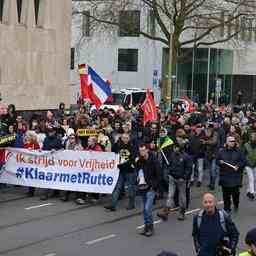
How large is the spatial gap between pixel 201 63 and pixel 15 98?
33082 mm

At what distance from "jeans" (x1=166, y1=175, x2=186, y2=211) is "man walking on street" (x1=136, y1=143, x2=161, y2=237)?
102cm

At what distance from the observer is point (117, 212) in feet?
49.3

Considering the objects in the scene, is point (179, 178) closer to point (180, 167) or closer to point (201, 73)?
point (180, 167)

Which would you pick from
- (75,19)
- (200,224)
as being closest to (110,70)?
(75,19)

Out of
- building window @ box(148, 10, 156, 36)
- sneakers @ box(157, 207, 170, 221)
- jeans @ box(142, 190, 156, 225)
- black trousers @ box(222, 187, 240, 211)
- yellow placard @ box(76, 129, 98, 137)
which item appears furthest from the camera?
building window @ box(148, 10, 156, 36)

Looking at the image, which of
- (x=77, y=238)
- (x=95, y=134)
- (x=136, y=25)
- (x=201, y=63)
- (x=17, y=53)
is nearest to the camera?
(x=77, y=238)

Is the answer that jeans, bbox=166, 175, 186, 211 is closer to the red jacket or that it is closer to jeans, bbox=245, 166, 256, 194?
jeans, bbox=245, 166, 256, 194

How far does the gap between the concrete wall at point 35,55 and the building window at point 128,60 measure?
2721 cm

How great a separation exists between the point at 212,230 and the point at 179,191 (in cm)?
591

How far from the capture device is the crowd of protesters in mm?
14344

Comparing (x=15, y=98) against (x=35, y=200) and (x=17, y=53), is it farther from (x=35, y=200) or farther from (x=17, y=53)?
(x=35, y=200)

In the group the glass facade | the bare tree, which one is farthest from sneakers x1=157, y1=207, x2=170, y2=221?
the glass facade

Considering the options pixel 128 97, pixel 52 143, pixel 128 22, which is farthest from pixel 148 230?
pixel 128 22

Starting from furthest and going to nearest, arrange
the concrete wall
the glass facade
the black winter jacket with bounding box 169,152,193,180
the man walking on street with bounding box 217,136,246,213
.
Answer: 1. the glass facade
2. the concrete wall
3. the man walking on street with bounding box 217,136,246,213
4. the black winter jacket with bounding box 169,152,193,180
